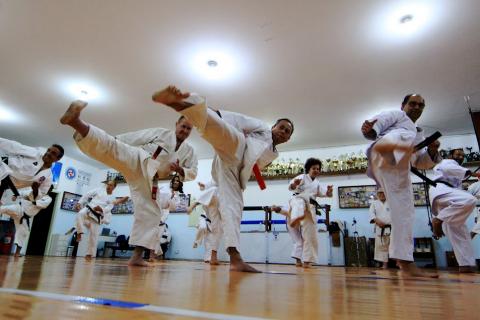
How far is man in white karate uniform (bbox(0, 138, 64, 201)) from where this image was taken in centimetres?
325

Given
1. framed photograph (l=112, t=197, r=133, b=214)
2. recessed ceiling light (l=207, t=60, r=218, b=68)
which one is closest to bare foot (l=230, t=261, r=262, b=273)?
recessed ceiling light (l=207, t=60, r=218, b=68)

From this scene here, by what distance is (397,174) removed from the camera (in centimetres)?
208

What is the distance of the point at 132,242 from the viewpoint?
91.7 inches

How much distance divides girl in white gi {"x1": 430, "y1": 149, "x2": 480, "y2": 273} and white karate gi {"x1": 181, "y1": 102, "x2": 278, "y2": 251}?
239cm

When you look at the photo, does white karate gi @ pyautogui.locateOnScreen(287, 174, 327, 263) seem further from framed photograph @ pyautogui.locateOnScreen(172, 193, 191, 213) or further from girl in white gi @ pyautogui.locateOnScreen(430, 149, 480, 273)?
framed photograph @ pyautogui.locateOnScreen(172, 193, 191, 213)

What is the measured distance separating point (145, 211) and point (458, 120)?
7024 millimetres

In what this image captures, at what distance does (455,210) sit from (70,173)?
10.3 meters

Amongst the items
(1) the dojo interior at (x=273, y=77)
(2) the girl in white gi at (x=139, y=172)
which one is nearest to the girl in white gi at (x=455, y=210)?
(1) the dojo interior at (x=273, y=77)

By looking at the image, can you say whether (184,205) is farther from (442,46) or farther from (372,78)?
(442,46)

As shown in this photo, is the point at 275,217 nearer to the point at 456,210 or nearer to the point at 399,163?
the point at 456,210

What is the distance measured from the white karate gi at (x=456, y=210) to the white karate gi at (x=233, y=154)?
7.82 ft

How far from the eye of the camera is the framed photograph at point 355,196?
7.55 metres

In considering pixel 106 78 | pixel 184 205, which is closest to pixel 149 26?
pixel 106 78

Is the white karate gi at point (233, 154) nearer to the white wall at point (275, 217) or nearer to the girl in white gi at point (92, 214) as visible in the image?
the girl in white gi at point (92, 214)
